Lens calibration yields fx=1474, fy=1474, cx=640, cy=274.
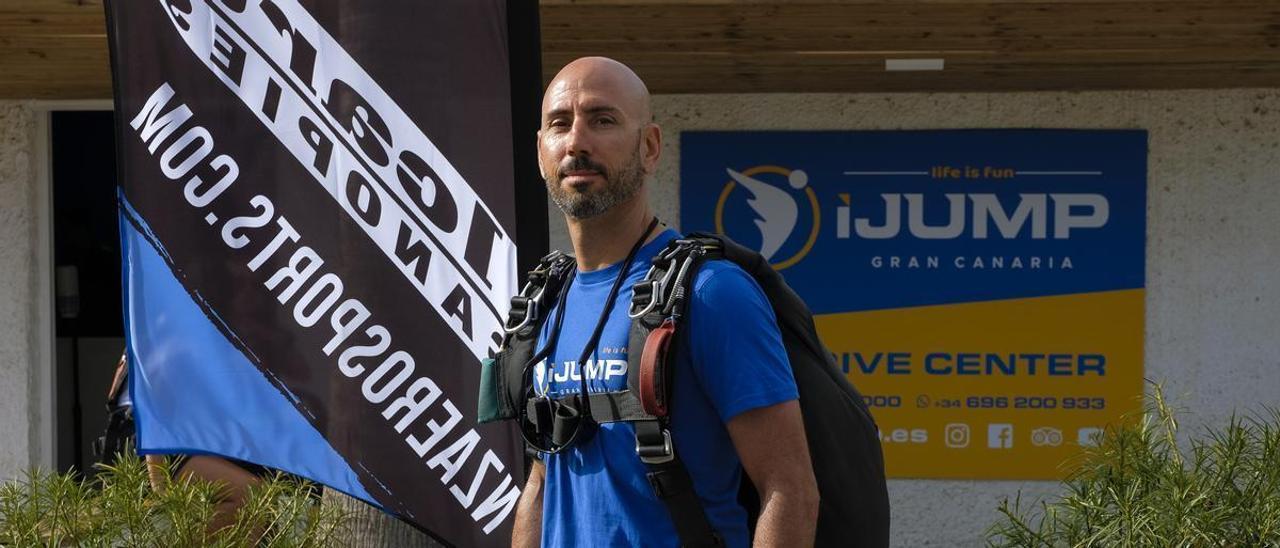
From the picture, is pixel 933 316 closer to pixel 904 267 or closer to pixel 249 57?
pixel 904 267

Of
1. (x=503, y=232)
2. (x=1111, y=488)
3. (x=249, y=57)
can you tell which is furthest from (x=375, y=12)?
(x=1111, y=488)

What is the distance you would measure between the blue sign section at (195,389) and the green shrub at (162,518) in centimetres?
45

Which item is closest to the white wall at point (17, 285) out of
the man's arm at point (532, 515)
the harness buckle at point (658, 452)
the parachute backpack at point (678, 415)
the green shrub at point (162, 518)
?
the green shrub at point (162, 518)

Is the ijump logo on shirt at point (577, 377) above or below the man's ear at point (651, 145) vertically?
below

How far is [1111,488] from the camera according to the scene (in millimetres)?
4766

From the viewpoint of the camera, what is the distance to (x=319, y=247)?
3322 millimetres

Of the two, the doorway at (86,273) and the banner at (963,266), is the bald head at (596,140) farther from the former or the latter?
the doorway at (86,273)

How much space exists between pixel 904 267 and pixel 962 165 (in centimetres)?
52

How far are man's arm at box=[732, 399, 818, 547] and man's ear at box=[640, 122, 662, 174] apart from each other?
0.46 metres

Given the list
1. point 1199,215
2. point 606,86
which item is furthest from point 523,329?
point 1199,215

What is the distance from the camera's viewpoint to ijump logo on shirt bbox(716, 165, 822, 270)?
649 centimetres

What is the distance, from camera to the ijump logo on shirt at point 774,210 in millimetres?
6492

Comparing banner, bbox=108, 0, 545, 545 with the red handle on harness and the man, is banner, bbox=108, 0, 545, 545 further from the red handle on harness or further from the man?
the red handle on harness

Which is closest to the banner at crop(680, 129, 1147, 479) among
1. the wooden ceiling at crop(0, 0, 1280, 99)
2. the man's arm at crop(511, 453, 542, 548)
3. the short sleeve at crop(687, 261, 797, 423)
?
the wooden ceiling at crop(0, 0, 1280, 99)
